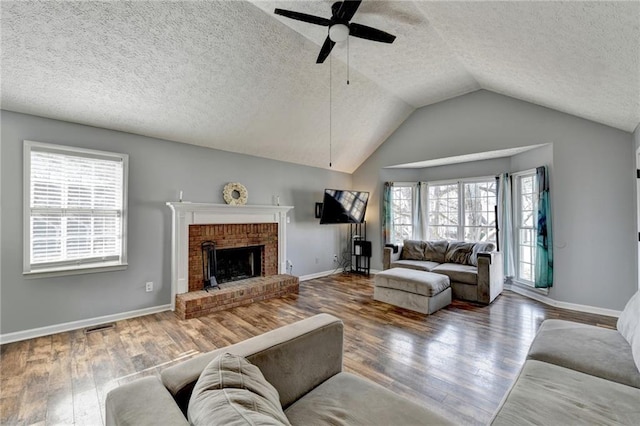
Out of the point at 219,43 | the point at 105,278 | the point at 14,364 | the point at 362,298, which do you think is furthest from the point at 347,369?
the point at 219,43

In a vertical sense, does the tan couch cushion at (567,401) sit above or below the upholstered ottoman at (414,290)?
above

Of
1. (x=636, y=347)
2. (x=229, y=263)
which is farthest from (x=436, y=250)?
(x=229, y=263)

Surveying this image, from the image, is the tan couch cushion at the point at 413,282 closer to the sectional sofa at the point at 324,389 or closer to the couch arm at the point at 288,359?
the sectional sofa at the point at 324,389

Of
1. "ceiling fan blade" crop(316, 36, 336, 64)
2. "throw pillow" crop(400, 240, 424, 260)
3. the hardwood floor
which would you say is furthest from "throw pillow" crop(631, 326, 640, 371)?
"throw pillow" crop(400, 240, 424, 260)

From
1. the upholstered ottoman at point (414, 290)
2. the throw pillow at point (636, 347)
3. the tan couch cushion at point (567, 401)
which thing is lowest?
the upholstered ottoman at point (414, 290)

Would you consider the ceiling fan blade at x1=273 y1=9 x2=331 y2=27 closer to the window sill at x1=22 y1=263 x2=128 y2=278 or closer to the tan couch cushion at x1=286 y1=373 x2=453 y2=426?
the tan couch cushion at x1=286 y1=373 x2=453 y2=426

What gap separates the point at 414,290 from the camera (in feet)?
12.6

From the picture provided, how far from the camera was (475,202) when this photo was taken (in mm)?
5469

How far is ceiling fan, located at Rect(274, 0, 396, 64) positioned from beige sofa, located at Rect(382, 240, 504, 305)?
3492mm

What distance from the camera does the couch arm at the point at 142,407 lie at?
83cm

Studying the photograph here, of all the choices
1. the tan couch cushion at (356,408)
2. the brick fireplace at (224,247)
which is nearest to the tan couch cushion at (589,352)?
the tan couch cushion at (356,408)

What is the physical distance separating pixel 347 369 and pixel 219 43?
11.3ft

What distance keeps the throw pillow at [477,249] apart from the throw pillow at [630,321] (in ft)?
8.35

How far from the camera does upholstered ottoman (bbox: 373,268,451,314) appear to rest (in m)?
3.74
